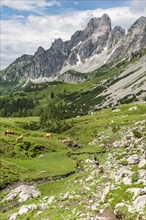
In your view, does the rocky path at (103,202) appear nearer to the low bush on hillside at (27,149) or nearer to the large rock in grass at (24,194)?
the large rock in grass at (24,194)

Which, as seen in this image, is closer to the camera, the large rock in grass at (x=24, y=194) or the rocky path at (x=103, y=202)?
the rocky path at (x=103, y=202)

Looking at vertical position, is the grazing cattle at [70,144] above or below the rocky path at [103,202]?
below

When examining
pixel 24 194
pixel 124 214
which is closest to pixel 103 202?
pixel 124 214

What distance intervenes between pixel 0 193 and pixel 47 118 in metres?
121

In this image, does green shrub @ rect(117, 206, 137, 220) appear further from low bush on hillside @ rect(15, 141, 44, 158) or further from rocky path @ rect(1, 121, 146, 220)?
low bush on hillside @ rect(15, 141, 44, 158)

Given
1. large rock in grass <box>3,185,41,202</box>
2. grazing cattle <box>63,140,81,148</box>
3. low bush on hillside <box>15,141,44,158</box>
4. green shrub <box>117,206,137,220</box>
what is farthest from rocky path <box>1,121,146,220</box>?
grazing cattle <box>63,140,81,148</box>

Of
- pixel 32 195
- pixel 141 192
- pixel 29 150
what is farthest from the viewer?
pixel 29 150

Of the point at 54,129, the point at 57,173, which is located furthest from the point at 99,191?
the point at 54,129

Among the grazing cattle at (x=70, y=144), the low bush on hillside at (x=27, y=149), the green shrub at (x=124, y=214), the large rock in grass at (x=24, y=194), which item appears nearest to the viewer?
the green shrub at (x=124, y=214)

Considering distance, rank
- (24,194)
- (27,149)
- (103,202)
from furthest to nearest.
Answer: (27,149), (24,194), (103,202)

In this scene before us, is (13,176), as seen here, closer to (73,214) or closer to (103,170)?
(103,170)

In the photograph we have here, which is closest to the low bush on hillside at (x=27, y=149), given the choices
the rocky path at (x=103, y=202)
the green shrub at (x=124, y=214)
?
the rocky path at (x=103, y=202)

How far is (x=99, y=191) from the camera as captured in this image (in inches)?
1451

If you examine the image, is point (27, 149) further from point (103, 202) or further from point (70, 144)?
point (103, 202)
